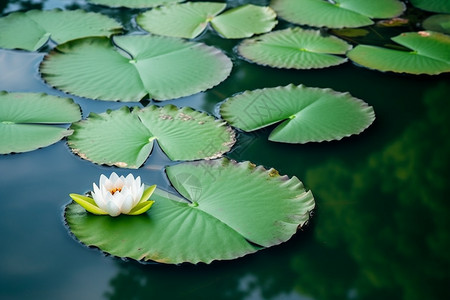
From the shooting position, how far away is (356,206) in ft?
7.52

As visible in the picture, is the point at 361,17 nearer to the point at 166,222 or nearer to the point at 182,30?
the point at 182,30

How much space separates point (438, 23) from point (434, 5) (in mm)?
308

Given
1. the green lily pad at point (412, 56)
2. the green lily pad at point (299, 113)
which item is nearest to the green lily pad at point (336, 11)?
the green lily pad at point (412, 56)

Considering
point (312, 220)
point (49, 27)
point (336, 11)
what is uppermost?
point (336, 11)

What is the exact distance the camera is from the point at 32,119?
8.82 ft

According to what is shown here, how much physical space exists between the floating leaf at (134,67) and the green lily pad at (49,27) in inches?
8.1

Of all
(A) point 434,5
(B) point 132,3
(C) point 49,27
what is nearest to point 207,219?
(C) point 49,27

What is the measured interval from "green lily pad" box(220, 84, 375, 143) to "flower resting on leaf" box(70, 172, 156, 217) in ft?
2.47

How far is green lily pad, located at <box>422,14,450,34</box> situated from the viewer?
12.4 ft

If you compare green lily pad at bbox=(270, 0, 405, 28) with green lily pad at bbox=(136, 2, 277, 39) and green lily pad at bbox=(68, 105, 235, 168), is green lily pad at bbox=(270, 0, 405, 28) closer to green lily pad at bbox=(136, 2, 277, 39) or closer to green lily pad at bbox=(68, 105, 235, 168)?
green lily pad at bbox=(136, 2, 277, 39)

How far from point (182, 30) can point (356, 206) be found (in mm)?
1812

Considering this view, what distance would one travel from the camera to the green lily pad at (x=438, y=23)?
3.79m

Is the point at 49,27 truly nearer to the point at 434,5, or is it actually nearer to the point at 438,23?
the point at 438,23

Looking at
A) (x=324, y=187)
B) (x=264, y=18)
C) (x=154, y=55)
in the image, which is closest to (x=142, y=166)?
(x=324, y=187)
